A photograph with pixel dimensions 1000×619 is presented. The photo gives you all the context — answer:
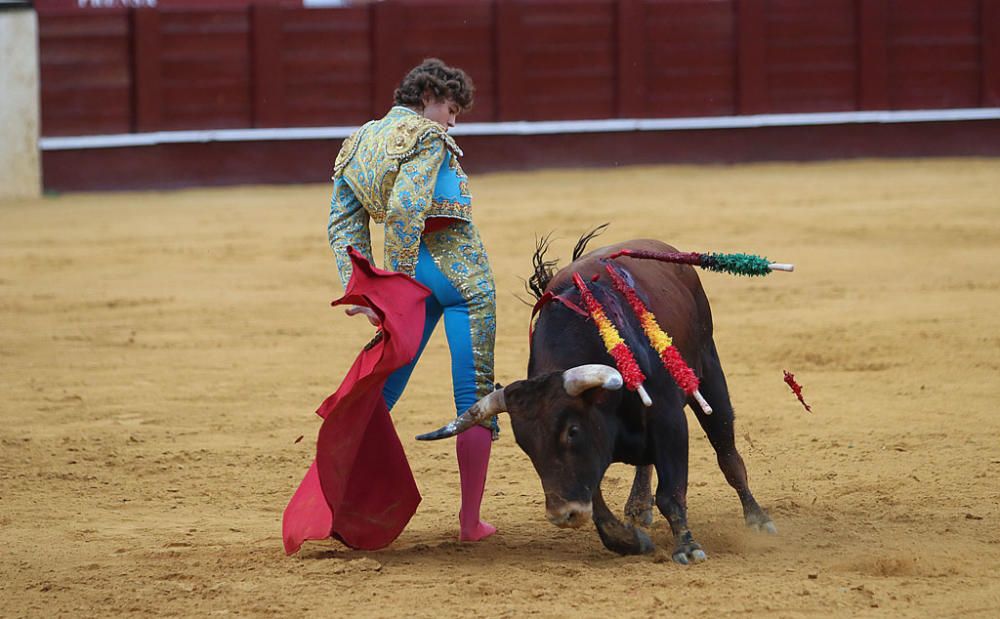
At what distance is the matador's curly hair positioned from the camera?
132 inches

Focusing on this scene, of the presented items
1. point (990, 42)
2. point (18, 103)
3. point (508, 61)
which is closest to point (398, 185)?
point (18, 103)

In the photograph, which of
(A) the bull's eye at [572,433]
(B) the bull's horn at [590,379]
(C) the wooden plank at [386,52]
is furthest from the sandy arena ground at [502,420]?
(C) the wooden plank at [386,52]

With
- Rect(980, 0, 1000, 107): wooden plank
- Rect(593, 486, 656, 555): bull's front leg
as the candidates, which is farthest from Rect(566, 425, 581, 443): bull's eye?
Rect(980, 0, 1000, 107): wooden plank

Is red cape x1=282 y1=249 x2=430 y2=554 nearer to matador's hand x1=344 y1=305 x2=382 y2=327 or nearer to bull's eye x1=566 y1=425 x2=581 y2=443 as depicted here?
matador's hand x1=344 y1=305 x2=382 y2=327

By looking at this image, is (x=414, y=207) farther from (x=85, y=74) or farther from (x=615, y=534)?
(x=85, y=74)

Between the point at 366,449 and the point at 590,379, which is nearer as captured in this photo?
the point at 590,379

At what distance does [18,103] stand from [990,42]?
7367 mm

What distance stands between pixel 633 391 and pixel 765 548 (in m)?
0.49

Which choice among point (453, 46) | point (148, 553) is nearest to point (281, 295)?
point (148, 553)

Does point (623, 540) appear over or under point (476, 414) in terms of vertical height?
under

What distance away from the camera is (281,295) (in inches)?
286

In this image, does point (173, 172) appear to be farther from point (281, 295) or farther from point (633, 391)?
point (633, 391)

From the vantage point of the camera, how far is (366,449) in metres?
3.49

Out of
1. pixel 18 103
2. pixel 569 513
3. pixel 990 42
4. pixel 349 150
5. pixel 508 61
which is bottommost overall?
pixel 569 513
